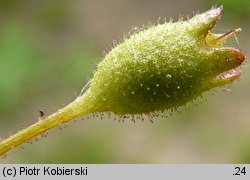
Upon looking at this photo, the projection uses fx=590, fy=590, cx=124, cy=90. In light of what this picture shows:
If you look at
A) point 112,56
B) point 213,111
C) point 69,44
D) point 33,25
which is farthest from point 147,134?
point 112,56

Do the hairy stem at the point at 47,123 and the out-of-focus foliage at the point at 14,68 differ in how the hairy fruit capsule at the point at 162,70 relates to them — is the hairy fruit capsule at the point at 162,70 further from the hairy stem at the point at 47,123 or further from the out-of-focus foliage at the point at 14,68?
the out-of-focus foliage at the point at 14,68

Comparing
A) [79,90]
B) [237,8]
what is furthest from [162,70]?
[237,8]

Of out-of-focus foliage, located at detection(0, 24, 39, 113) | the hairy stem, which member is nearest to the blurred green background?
out-of-focus foliage, located at detection(0, 24, 39, 113)

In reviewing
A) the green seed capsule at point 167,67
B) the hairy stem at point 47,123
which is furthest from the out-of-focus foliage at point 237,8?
the hairy stem at point 47,123

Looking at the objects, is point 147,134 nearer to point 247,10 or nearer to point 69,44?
point 69,44

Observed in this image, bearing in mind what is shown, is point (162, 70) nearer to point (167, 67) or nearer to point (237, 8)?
point (167, 67)
